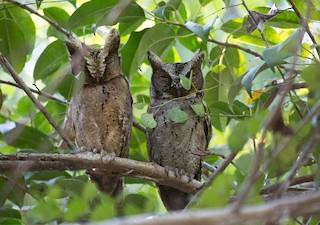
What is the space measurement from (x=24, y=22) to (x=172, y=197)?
3.97 ft

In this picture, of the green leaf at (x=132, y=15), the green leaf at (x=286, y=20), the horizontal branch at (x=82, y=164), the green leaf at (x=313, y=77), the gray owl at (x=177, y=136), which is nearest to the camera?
the green leaf at (x=313, y=77)

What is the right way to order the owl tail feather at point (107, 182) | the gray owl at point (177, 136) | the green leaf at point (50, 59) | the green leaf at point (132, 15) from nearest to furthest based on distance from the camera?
the green leaf at point (132, 15) < the owl tail feather at point (107, 182) < the green leaf at point (50, 59) < the gray owl at point (177, 136)

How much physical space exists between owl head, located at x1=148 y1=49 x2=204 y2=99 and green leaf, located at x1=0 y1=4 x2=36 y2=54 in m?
0.63

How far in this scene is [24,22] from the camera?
3.23 m

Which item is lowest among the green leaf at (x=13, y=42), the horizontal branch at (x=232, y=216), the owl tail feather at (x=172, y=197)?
the owl tail feather at (x=172, y=197)

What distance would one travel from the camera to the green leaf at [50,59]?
3.27 metres

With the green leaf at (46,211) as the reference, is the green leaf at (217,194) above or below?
above

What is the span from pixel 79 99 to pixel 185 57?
87 cm

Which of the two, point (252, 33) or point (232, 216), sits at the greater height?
point (232, 216)

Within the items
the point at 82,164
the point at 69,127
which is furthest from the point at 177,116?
the point at 69,127

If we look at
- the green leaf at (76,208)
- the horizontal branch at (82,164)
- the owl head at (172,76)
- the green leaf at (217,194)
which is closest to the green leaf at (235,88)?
the horizontal branch at (82,164)

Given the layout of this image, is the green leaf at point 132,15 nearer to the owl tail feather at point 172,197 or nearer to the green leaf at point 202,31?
the green leaf at point 202,31

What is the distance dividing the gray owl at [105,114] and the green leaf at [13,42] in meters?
0.27

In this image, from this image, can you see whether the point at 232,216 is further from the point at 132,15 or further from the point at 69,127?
the point at 69,127
